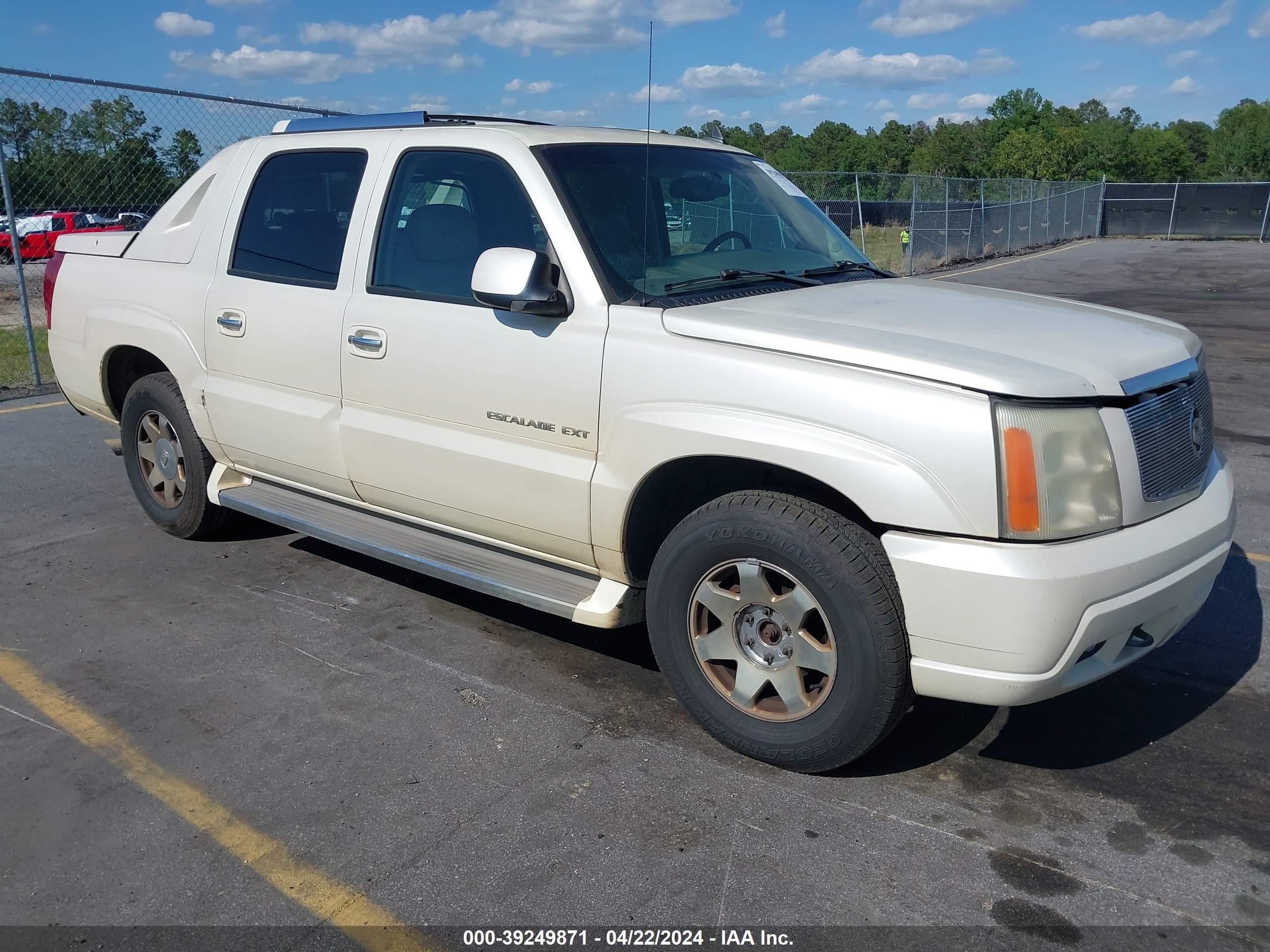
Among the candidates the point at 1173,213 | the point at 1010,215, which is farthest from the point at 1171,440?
the point at 1173,213

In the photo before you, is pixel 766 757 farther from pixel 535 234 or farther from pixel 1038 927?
pixel 535 234

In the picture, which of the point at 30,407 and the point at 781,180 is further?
the point at 30,407

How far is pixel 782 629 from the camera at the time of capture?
3.28 m

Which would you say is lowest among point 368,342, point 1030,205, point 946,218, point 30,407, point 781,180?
point 30,407

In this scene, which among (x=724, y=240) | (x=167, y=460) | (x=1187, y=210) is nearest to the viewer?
(x=724, y=240)

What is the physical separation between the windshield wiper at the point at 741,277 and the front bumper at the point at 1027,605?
4.05ft

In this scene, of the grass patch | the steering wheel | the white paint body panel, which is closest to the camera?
the white paint body panel

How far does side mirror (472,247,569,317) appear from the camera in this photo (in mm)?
3447

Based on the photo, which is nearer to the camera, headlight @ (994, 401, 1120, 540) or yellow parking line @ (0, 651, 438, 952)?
yellow parking line @ (0, 651, 438, 952)

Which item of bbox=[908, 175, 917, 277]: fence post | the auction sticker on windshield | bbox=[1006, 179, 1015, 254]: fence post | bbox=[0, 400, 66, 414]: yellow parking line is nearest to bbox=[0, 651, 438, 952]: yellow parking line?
the auction sticker on windshield

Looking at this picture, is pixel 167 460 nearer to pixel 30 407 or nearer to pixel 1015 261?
pixel 30 407

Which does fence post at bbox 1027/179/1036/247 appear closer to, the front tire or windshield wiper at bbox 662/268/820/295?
windshield wiper at bbox 662/268/820/295

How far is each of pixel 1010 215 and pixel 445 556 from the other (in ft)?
88.3

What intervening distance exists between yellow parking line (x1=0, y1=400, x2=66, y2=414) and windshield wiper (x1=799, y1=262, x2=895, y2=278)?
7.26 m
